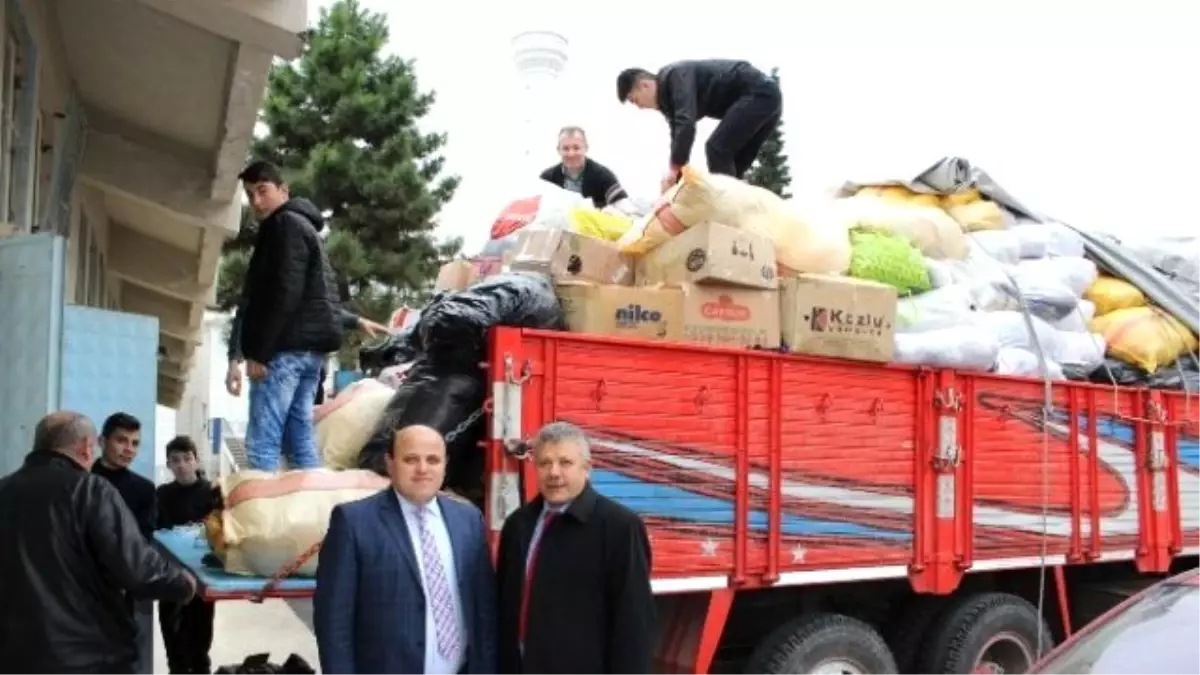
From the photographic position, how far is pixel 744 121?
671cm

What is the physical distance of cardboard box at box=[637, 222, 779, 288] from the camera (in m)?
5.12

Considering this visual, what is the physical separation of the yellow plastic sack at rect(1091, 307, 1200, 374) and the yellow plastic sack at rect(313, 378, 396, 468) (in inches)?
167

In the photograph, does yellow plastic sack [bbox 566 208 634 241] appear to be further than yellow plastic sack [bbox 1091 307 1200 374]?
No

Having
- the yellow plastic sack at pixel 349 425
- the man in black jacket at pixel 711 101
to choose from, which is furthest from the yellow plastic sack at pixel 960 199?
the yellow plastic sack at pixel 349 425

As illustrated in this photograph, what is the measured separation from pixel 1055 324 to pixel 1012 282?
48 cm

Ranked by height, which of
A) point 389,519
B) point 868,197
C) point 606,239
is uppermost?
point 868,197

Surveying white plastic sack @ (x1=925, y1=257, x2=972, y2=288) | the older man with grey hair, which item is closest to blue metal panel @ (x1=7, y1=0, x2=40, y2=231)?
the older man with grey hair

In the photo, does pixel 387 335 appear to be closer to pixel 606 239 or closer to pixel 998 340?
pixel 606 239

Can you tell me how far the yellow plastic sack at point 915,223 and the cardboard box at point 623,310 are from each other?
5.42 ft

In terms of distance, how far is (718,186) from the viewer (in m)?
5.31

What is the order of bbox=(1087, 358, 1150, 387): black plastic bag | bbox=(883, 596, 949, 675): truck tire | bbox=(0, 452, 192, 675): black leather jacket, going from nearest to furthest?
bbox=(0, 452, 192, 675): black leather jacket → bbox=(883, 596, 949, 675): truck tire → bbox=(1087, 358, 1150, 387): black plastic bag

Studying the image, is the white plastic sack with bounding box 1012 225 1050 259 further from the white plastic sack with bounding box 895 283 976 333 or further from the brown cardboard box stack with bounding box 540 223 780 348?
the brown cardboard box stack with bounding box 540 223 780 348

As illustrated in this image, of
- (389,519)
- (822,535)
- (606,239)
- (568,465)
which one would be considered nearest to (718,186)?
(606,239)

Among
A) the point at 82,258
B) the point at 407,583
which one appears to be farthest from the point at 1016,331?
the point at 82,258
